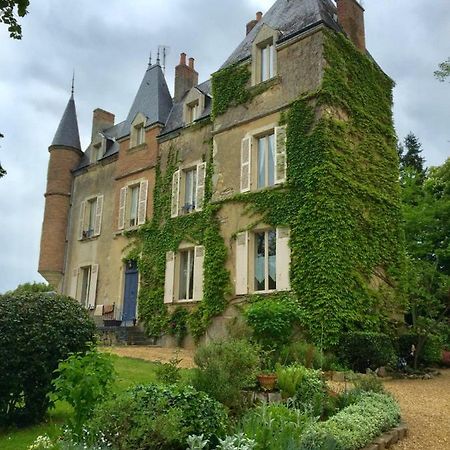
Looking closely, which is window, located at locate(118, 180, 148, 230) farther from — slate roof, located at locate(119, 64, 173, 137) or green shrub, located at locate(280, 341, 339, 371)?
green shrub, located at locate(280, 341, 339, 371)

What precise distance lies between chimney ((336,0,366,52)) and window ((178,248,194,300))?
795 cm

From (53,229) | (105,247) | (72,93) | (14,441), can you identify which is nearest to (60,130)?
(72,93)

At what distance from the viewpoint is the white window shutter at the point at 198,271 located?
14.5m

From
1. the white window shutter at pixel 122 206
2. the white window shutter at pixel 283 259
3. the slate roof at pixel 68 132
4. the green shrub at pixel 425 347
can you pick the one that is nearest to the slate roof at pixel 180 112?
the white window shutter at pixel 122 206

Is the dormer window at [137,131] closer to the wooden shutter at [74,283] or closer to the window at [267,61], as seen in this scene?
the wooden shutter at [74,283]

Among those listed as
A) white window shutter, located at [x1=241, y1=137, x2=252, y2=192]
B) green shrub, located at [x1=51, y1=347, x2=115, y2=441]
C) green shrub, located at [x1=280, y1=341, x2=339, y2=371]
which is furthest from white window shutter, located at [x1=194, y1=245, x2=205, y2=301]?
green shrub, located at [x1=51, y1=347, x2=115, y2=441]

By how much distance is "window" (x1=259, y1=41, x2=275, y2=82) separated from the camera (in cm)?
1437

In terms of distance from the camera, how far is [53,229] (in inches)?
825

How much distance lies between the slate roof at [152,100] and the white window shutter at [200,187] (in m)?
3.58

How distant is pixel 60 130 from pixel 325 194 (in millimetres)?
14419

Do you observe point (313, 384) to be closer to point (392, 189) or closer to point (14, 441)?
point (14, 441)

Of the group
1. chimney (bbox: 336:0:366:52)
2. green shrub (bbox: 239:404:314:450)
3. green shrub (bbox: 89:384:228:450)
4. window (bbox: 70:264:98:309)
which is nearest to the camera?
green shrub (bbox: 89:384:228:450)

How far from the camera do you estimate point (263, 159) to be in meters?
13.9

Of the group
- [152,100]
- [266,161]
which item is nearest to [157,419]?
[266,161]
